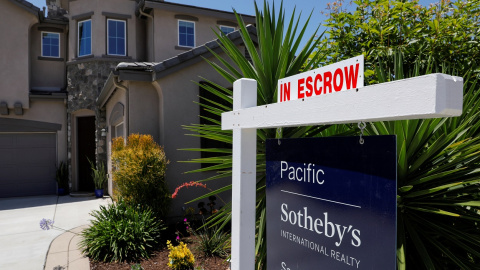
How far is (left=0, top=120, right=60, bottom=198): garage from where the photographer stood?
13.6m

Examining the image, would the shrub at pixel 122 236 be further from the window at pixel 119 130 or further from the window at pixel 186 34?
the window at pixel 186 34

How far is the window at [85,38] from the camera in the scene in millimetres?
13602

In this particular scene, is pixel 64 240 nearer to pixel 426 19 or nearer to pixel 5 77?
pixel 426 19

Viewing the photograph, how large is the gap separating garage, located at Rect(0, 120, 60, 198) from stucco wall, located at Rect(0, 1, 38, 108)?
1.14 m

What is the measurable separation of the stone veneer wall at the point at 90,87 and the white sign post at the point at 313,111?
1192cm

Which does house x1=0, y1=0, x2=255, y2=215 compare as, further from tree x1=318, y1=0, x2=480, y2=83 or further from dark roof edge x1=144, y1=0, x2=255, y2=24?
tree x1=318, y1=0, x2=480, y2=83

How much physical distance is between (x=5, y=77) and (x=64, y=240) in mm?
9654

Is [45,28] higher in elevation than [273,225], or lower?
higher

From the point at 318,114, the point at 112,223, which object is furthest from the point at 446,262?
the point at 112,223

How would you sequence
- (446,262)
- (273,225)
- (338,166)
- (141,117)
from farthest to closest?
(141,117) < (446,262) < (273,225) < (338,166)

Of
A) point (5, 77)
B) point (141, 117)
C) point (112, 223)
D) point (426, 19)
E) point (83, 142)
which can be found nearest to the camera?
point (426, 19)

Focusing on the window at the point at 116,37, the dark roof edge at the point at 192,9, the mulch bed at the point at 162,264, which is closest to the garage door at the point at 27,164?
the window at the point at 116,37

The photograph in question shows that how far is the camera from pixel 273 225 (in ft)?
6.62

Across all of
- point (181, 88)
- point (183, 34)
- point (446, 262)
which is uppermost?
point (183, 34)
